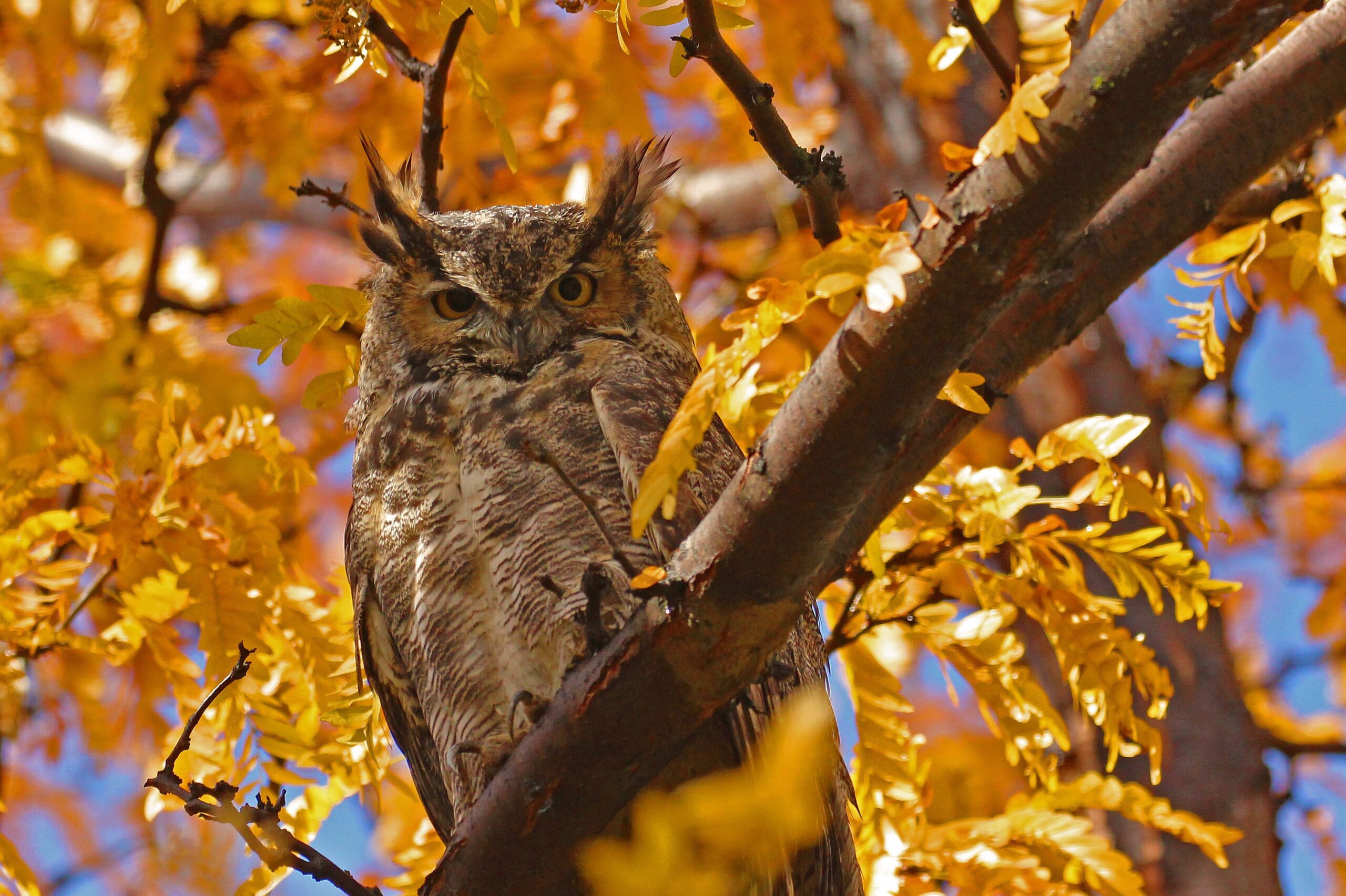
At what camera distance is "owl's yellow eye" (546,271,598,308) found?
7.45ft

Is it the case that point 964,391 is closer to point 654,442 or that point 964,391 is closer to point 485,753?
point 654,442

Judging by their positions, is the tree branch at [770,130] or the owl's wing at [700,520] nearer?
the tree branch at [770,130]

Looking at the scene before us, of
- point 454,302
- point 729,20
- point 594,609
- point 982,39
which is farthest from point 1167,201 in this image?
point 454,302

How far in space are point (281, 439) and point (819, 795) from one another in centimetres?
110

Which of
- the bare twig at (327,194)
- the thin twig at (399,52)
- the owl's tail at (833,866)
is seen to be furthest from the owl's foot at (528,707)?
the thin twig at (399,52)

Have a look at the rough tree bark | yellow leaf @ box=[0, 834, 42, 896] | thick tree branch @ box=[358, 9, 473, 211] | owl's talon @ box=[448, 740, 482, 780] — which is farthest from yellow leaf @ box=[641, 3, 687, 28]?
the rough tree bark

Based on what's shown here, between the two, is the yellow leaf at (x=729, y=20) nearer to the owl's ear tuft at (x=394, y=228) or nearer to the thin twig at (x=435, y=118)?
the thin twig at (x=435, y=118)

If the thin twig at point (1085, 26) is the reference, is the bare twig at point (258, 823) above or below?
below

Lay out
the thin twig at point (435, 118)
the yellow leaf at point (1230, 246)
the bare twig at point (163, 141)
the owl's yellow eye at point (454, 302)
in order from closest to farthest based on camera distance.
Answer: the yellow leaf at point (1230, 246)
the thin twig at point (435, 118)
the owl's yellow eye at point (454, 302)
the bare twig at point (163, 141)

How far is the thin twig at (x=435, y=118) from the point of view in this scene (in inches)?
84.3

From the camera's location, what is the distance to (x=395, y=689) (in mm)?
2164

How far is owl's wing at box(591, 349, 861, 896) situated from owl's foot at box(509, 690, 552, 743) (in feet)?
0.89

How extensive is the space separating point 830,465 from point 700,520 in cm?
53

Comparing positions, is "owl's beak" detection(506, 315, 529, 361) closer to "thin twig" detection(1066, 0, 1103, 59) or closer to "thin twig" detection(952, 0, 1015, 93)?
"thin twig" detection(952, 0, 1015, 93)
